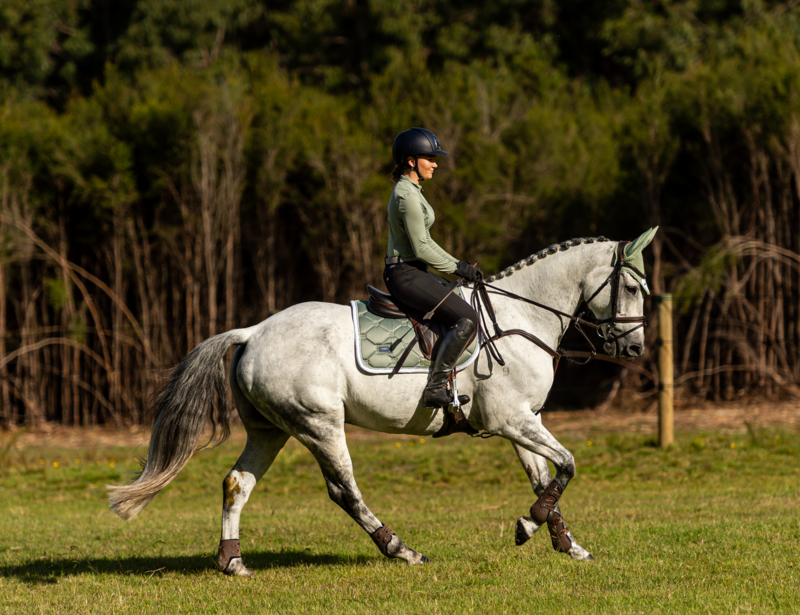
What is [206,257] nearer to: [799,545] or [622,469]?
[622,469]

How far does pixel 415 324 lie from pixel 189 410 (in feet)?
5.37

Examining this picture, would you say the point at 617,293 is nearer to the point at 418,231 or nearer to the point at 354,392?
the point at 418,231

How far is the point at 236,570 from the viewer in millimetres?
5645

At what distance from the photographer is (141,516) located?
8.92m

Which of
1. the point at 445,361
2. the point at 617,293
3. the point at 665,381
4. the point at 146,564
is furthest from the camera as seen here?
the point at 665,381

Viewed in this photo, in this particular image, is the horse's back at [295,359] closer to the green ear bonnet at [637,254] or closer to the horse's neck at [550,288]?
the horse's neck at [550,288]

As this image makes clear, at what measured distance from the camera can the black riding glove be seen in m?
5.60

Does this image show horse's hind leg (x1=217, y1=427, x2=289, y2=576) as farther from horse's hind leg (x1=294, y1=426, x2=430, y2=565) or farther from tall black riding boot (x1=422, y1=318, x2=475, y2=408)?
tall black riding boot (x1=422, y1=318, x2=475, y2=408)

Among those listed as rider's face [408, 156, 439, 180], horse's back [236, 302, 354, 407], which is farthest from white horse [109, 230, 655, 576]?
rider's face [408, 156, 439, 180]

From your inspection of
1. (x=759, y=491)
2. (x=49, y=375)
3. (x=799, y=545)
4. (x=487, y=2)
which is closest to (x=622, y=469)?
(x=759, y=491)

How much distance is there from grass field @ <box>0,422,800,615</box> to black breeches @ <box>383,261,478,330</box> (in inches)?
63.2

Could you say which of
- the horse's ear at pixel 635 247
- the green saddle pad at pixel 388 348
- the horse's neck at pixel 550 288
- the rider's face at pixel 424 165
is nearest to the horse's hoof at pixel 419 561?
the green saddle pad at pixel 388 348

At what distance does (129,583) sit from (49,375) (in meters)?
11.0

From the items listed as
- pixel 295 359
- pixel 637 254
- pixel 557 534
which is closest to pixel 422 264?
pixel 295 359
